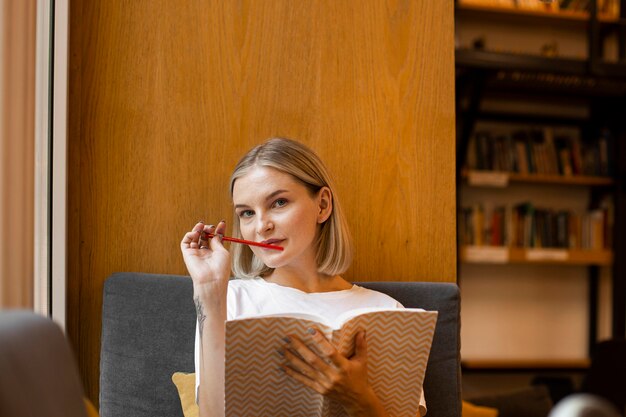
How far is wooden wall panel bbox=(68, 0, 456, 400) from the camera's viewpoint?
1.78 meters

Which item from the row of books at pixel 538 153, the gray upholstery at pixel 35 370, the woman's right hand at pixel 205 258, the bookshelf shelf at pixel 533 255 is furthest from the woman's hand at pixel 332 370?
the row of books at pixel 538 153

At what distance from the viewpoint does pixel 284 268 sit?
1.64 meters

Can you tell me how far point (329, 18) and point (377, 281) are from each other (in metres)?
0.76

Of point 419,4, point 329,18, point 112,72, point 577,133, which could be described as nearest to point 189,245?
point 112,72

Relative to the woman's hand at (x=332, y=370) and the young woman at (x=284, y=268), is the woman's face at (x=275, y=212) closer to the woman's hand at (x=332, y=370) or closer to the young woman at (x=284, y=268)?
the young woman at (x=284, y=268)

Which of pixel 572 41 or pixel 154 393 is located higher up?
pixel 572 41

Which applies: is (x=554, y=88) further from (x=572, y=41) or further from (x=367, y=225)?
(x=367, y=225)

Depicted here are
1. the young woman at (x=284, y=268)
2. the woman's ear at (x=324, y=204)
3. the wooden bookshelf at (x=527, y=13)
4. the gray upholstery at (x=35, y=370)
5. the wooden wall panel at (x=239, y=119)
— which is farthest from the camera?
the wooden bookshelf at (x=527, y=13)

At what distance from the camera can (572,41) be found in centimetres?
417

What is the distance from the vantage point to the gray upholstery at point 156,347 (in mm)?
1560

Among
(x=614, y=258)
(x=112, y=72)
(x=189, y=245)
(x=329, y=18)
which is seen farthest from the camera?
(x=614, y=258)

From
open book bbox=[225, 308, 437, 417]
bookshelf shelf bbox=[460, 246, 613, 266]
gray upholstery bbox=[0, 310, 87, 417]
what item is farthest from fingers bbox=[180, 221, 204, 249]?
bookshelf shelf bbox=[460, 246, 613, 266]

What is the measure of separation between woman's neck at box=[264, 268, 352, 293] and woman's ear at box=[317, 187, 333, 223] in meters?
0.14

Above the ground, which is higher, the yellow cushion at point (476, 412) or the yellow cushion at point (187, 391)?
the yellow cushion at point (187, 391)
